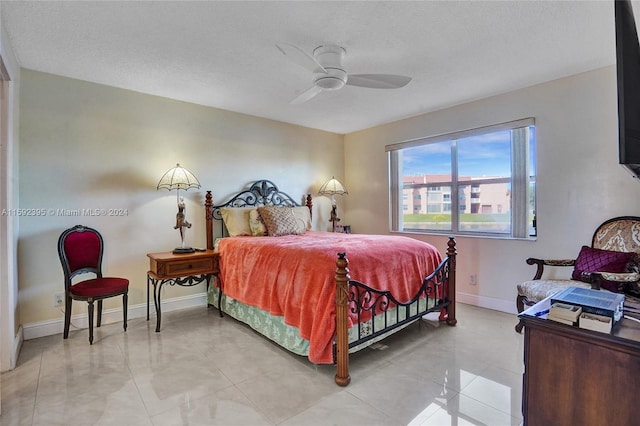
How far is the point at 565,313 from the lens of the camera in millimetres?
1212

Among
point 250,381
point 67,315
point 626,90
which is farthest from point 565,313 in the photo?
point 67,315

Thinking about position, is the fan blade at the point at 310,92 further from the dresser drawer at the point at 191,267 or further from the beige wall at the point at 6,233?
the beige wall at the point at 6,233

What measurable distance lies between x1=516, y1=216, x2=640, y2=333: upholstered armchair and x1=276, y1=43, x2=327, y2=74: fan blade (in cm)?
247

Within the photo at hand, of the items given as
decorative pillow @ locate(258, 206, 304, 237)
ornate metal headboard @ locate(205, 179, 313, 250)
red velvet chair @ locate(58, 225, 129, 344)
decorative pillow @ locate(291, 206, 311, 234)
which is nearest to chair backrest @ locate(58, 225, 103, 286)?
red velvet chair @ locate(58, 225, 129, 344)

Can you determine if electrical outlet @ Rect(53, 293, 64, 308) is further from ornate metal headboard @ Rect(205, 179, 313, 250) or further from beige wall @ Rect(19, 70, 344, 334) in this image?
ornate metal headboard @ Rect(205, 179, 313, 250)

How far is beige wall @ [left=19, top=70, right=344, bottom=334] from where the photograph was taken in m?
2.99

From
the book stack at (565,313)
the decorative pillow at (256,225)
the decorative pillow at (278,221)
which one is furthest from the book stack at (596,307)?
the decorative pillow at (256,225)

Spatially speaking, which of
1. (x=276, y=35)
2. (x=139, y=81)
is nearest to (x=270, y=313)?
(x=276, y=35)

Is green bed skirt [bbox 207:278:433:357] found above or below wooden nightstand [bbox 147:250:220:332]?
below

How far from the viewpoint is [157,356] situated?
8.55 ft

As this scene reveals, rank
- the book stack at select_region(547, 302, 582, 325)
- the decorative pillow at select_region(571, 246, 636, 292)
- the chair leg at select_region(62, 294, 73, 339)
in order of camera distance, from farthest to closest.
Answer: the chair leg at select_region(62, 294, 73, 339) → the decorative pillow at select_region(571, 246, 636, 292) → the book stack at select_region(547, 302, 582, 325)

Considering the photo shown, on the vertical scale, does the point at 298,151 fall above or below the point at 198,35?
below

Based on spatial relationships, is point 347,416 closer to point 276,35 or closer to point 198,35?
point 276,35

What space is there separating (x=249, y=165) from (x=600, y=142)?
3834 mm
